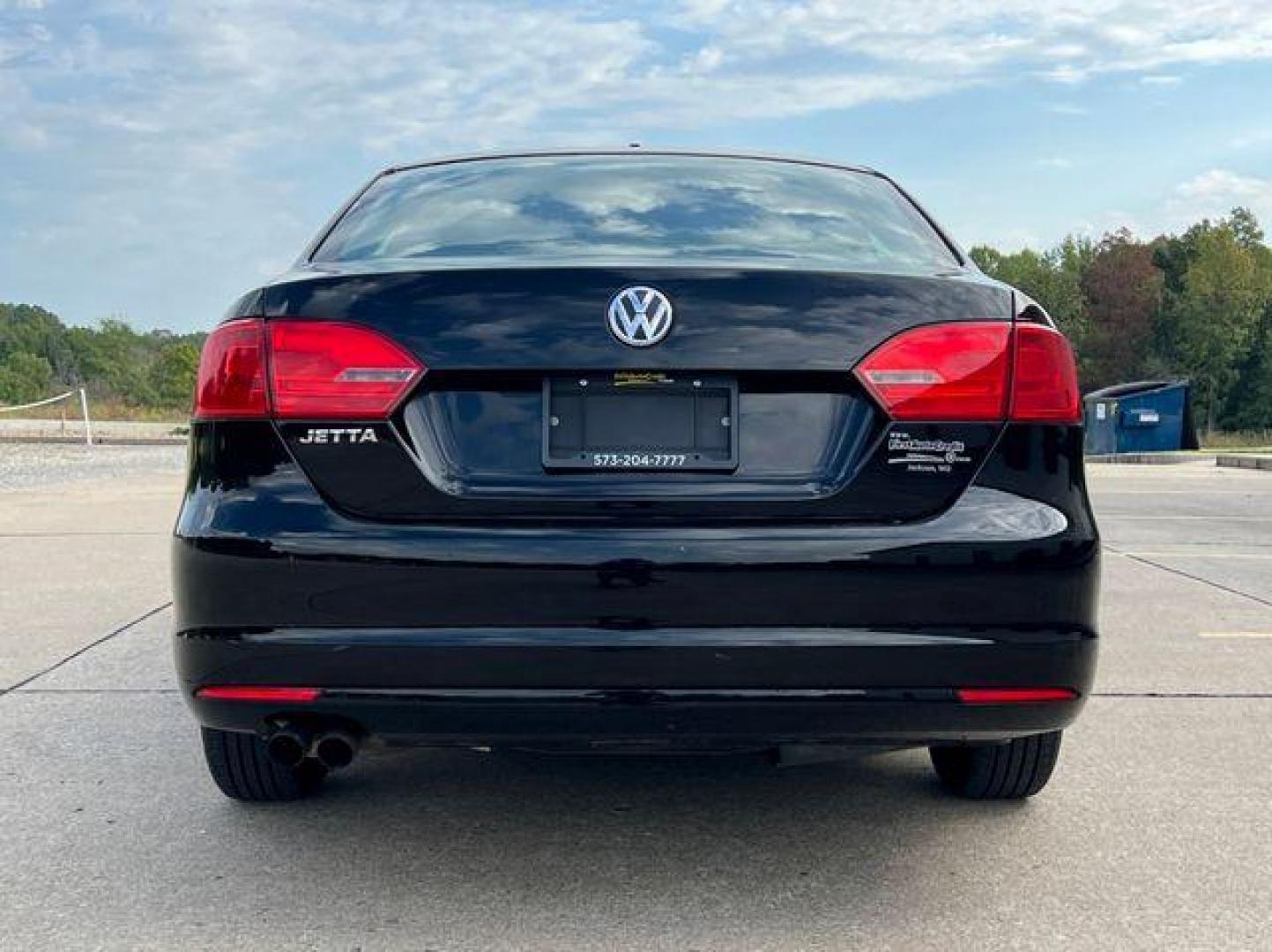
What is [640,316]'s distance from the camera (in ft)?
8.32

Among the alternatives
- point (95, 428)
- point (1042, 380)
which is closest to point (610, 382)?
point (1042, 380)

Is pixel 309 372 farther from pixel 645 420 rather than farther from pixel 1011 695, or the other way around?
pixel 1011 695

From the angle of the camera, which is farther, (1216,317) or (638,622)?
(1216,317)

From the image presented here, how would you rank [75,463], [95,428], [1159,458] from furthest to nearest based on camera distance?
1. [95,428]
2. [1159,458]
3. [75,463]

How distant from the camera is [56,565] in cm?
763

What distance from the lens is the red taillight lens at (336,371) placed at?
99.9 inches

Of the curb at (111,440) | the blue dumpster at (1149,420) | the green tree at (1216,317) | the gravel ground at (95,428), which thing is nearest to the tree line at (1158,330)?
the green tree at (1216,317)

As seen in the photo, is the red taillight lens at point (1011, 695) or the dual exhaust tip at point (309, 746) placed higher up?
the red taillight lens at point (1011, 695)

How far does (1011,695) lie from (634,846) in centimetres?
105

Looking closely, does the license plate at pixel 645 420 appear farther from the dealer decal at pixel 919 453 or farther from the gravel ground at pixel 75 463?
the gravel ground at pixel 75 463

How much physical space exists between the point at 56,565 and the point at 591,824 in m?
5.46

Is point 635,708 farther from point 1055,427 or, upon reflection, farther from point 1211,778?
point 1211,778

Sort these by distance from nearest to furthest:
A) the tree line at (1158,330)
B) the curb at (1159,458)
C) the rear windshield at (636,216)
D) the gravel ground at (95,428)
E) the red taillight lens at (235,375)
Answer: the red taillight lens at (235,375)
the rear windshield at (636,216)
the curb at (1159,458)
the gravel ground at (95,428)
the tree line at (1158,330)

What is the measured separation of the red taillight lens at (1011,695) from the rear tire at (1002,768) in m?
0.68
